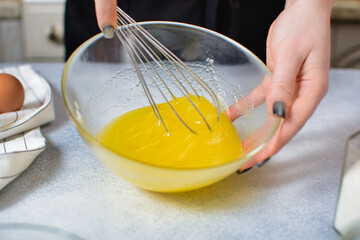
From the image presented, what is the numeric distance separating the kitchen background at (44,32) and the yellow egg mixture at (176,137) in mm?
1179

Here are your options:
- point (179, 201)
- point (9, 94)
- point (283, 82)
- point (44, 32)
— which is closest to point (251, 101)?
point (283, 82)

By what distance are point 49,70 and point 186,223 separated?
26.1 inches

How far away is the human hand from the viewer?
0.58 m

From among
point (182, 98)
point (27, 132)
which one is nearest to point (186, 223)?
point (182, 98)

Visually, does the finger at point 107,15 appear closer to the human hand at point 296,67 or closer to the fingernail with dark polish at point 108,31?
the fingernail with dark polish at point 108,31

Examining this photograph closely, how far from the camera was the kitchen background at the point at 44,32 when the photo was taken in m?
1.65

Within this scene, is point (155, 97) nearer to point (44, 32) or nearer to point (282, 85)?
point (282, 85)

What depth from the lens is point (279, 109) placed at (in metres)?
0.57

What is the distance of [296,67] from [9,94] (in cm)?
A: 54

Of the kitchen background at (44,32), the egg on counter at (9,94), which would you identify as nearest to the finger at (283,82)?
the egg on counter at (9,94)

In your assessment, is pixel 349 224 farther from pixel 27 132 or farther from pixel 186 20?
pixel 186 20

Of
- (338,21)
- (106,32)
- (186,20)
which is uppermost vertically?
(106,32)

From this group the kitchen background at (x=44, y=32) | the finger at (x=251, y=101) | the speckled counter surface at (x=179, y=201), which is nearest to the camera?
the speckled counter surface at (x=179, y=201)

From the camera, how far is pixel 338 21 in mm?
1632
